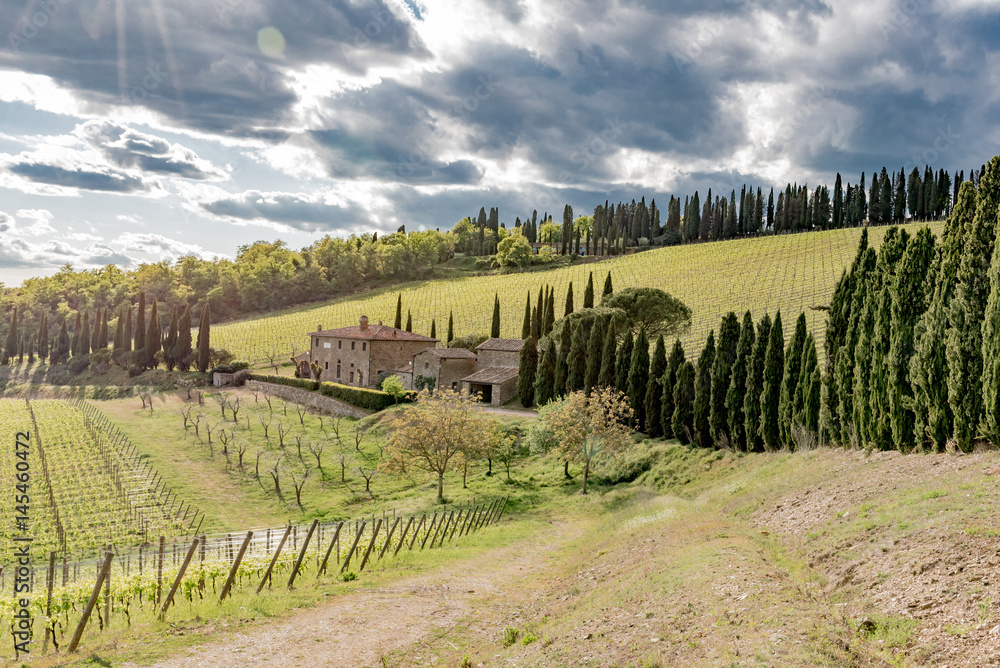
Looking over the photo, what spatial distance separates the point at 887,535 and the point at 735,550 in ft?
10.0

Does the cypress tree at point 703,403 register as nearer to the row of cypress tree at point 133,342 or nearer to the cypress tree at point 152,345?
the row of cypress tree at point 133,342

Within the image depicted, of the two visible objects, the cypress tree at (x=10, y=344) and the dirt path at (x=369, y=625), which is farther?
the cypress tree at (x=10, y=344)

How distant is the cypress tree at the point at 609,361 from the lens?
137 ft

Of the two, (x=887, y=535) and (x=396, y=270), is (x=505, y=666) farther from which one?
(x=396, y=270)

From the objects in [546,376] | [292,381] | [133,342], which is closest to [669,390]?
[546,376]

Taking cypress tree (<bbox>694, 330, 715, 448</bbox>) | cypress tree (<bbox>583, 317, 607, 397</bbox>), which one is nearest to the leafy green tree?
cypress tree (<bbox>583, 317, 607, 397</bbox>)

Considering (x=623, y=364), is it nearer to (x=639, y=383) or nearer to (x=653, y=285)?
(x=639, y=383)

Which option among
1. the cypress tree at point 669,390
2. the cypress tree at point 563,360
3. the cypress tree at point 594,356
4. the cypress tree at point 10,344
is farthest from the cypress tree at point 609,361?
the cypress tree at point 10,344

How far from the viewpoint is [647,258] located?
4749 inches

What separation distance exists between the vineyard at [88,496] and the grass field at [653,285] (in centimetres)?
3983

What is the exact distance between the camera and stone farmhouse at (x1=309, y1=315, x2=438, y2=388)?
60500 mm

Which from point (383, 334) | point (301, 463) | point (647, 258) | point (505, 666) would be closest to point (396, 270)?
point (647, 258)

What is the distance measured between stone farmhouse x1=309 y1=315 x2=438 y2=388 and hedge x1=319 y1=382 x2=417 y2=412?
6.87 m

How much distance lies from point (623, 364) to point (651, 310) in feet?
50.7
